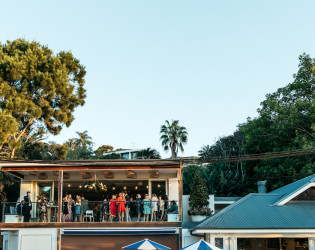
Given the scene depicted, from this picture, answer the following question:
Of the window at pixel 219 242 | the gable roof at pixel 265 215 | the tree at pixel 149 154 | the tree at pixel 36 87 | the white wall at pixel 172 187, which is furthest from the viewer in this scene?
the tree at pixel 149 154

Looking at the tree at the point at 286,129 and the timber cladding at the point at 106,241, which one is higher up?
the tree at the point at 286,129

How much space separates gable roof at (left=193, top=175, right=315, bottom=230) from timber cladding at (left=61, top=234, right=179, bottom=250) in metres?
2.81

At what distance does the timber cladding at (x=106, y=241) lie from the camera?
2130 cm

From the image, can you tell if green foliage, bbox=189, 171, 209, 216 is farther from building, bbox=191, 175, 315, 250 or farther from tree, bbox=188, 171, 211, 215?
building, bbox=191, 175, 315, 250

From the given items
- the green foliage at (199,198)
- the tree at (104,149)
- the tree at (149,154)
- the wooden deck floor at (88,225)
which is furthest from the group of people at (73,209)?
the tree at (104,149)

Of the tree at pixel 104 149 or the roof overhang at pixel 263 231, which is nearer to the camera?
the roof overhang at pixel 263 231

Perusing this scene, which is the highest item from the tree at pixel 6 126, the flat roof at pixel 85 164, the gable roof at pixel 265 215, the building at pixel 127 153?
the building at pixel 127 153

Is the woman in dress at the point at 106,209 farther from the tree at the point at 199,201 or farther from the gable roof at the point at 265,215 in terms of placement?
the gable roof at the point at 265,215

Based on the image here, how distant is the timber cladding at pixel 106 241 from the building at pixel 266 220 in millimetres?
2221

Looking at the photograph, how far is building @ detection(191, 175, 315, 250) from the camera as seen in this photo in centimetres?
1808

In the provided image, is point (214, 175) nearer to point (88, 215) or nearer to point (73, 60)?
point (73, 60)

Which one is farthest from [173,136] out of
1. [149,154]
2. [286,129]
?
[286,129]

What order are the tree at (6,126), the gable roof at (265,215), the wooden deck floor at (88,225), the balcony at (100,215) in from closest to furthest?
the gable roof at (265,215), the wooden deck floor at (88,225), the balcony at (100,215), the tree at (6,126)

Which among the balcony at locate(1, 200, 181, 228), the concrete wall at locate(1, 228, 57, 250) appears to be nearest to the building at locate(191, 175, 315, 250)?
the balcony at locate(1, 200, 181, 228)
